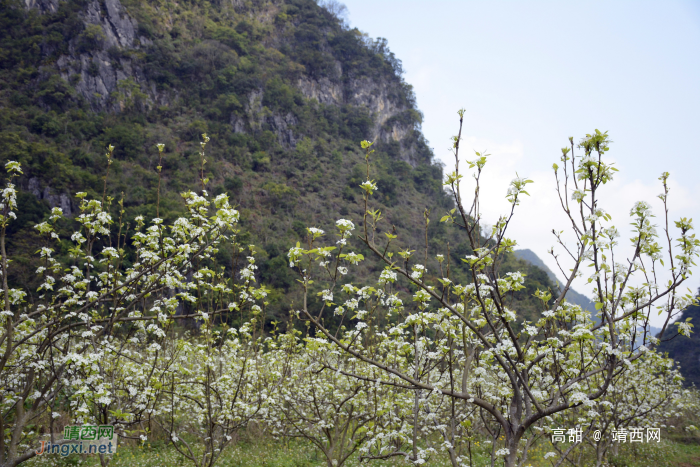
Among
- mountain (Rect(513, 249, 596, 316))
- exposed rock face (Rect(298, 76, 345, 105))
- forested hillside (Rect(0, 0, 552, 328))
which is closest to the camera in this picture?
mountain (Rect(513, 249, 596, 316))

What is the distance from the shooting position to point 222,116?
55688 millimetres

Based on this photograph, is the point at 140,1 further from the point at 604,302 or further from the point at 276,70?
the point at 604,302

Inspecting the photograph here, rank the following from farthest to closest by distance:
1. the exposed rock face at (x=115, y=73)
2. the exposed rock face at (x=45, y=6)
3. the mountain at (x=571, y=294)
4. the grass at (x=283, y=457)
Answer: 1. the exposed rock face at (x=45, y=6)
2. the exposed rock face at (x=115, y=73)
3. the grass at (x=283, y=457)
4. the mountain at (x=571, y=294)

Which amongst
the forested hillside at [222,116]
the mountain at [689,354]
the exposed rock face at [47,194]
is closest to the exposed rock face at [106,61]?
the forested hillside at [222,116]

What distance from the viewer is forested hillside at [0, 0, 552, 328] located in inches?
1300

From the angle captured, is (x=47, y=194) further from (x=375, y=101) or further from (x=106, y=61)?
(x=375, y=101)

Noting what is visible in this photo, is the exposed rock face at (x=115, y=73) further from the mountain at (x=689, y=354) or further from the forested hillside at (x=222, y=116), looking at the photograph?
the mountain at (x=689, y=354)

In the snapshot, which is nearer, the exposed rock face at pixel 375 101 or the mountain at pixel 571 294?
the mountain at pixel 571 294

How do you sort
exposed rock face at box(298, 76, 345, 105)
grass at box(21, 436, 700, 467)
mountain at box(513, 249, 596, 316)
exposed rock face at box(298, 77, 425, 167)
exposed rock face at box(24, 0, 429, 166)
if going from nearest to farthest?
mountain at box(513, 249, 596, 316), grass at box(21, 436, 700, 467), exposed rock face at box(24, 0, 429, 166), exposed rock face at box(298, 76, 345, 105), exposed rock face at box(298, 77, 425, 167)

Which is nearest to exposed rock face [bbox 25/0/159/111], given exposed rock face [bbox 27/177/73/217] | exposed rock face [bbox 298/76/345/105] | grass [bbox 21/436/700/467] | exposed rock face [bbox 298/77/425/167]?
exposed rock face [bbox 27/177/73/217]

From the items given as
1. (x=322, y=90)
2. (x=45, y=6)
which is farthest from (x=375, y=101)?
(x=45, y=6)

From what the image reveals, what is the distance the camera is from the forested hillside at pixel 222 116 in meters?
33.0

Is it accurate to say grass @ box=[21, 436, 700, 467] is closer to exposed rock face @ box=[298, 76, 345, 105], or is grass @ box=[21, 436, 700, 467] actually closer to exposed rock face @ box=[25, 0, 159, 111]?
exposed rock face @ box=[25, 0, 159, 111]

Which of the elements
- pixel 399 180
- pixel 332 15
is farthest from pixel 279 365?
pixel 332 15
